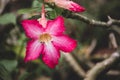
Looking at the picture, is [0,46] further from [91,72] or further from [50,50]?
[50,50]

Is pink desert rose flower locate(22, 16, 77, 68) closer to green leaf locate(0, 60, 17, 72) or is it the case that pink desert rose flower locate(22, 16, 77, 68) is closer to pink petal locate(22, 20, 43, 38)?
pink petal locate(22, 20, 43, 38)

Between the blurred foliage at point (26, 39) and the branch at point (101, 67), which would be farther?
the blurred foliage at point (26, 39)

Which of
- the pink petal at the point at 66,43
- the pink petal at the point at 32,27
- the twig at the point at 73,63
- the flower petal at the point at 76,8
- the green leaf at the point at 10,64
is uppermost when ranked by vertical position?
the flower petal at the point at 76,8

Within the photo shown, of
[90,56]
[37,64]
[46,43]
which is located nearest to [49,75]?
[37,64]

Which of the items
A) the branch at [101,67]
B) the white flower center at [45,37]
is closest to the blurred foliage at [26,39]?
the branch at [101,67]

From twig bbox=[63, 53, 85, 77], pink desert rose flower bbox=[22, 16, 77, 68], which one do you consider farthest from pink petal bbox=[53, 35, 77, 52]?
twig bbox=[63, 53, 85, 77]

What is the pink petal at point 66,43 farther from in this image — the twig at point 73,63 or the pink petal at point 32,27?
the twig at point 73,63
